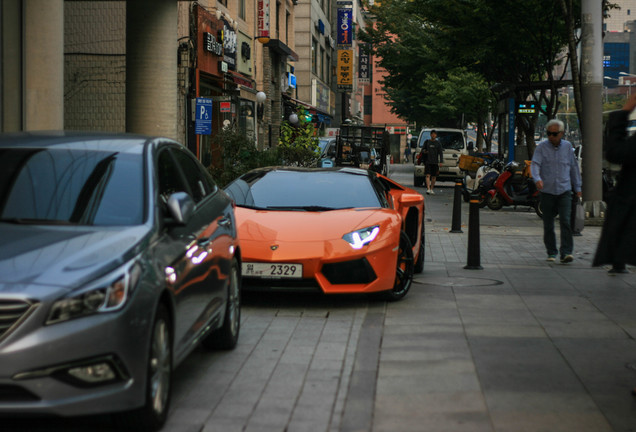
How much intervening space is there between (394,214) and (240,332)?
2.28 m

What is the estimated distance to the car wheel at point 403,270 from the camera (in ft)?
28.9

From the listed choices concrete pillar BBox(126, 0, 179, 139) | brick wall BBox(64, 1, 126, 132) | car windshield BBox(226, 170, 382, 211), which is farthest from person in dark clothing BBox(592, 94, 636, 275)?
brick wall BBox(64, 1, 126, 132)

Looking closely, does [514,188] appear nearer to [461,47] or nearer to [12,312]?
[461,47]

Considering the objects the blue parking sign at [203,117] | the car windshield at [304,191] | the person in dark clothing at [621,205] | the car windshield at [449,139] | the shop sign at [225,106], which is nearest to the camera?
the person in dark clothing at [621,205]

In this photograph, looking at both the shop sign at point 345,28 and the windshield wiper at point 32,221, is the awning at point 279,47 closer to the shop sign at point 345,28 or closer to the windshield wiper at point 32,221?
the shop sign at point 345,28

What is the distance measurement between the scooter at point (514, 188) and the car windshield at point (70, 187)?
670 inches

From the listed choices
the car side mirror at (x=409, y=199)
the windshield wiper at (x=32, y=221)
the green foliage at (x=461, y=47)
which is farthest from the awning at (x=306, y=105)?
the windshield wiper at (x=32, y=221)

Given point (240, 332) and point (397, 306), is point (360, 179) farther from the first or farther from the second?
point (240, 332)

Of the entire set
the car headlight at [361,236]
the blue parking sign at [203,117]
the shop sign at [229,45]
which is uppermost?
the shop sign at [229,45]

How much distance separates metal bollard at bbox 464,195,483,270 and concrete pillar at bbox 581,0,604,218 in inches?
302

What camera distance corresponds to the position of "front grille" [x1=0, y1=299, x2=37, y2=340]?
156 inches

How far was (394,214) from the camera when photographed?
8.84m

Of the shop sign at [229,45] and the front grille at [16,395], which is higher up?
the shop sign at [229,45]

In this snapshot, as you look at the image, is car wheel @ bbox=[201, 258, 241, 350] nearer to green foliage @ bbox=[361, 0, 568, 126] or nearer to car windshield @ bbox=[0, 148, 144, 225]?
car windshield @ bbox=[0, 148, 144, 225]
